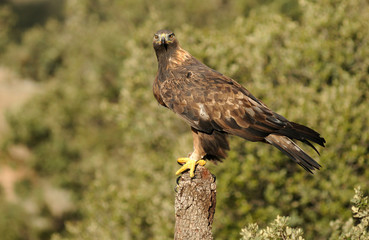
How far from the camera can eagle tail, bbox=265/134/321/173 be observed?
5.85m

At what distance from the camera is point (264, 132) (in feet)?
21.1

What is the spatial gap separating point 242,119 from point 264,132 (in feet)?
1.38

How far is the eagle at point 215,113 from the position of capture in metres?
6.38

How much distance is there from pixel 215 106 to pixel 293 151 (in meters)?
1.45

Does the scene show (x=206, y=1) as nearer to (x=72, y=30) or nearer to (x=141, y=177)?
(x=72, y=30)

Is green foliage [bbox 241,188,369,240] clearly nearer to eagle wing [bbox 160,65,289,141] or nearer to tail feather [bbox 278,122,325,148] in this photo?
tail feather [bbox 278,122,325,148]

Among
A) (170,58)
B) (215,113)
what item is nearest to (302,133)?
(215,113)

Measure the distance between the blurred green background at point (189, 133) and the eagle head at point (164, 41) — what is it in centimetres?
441

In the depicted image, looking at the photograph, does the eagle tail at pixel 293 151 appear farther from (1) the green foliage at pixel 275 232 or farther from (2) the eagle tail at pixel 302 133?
(1) the green foliage at pixel 275 232

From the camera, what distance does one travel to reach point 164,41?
24.0 ft

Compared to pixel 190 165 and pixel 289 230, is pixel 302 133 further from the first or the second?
pixel 190 165

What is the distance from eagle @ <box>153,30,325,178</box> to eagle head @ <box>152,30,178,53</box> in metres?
0.47

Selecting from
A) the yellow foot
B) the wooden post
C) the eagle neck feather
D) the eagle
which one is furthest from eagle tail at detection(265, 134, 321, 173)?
the eagle neck feather

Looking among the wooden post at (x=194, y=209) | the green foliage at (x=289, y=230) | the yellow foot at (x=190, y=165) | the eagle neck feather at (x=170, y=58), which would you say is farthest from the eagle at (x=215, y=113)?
the green foliage at (x=289, y=230)
